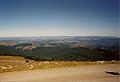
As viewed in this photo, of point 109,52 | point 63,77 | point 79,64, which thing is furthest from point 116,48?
point 63,77

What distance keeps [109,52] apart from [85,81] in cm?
527

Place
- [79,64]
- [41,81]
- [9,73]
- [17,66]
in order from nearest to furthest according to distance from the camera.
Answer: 1. [41,81]
2. [9,73]
3. [17,66]
4. [79,64]

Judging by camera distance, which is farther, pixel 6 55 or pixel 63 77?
pixel 6 55

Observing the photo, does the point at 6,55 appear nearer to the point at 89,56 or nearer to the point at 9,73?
the point at 9,73

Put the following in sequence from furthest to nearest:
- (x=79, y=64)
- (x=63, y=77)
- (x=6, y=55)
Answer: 1. (x=6, y=55)
2. (x=79, y=64)
3. (x=63, y=77)

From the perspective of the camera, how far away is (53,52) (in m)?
10.7

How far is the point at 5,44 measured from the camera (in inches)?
428

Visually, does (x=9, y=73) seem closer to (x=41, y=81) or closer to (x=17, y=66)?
(x=17, y=66)

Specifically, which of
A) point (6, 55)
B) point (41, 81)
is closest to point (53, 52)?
point (6, 55)

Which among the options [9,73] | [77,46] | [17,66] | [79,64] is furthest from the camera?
[77,46]

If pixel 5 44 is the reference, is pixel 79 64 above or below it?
below

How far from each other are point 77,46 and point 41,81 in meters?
5.40

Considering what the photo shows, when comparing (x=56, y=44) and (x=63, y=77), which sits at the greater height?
(x=56, y=44)

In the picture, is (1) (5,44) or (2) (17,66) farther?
(1) (5,44)
